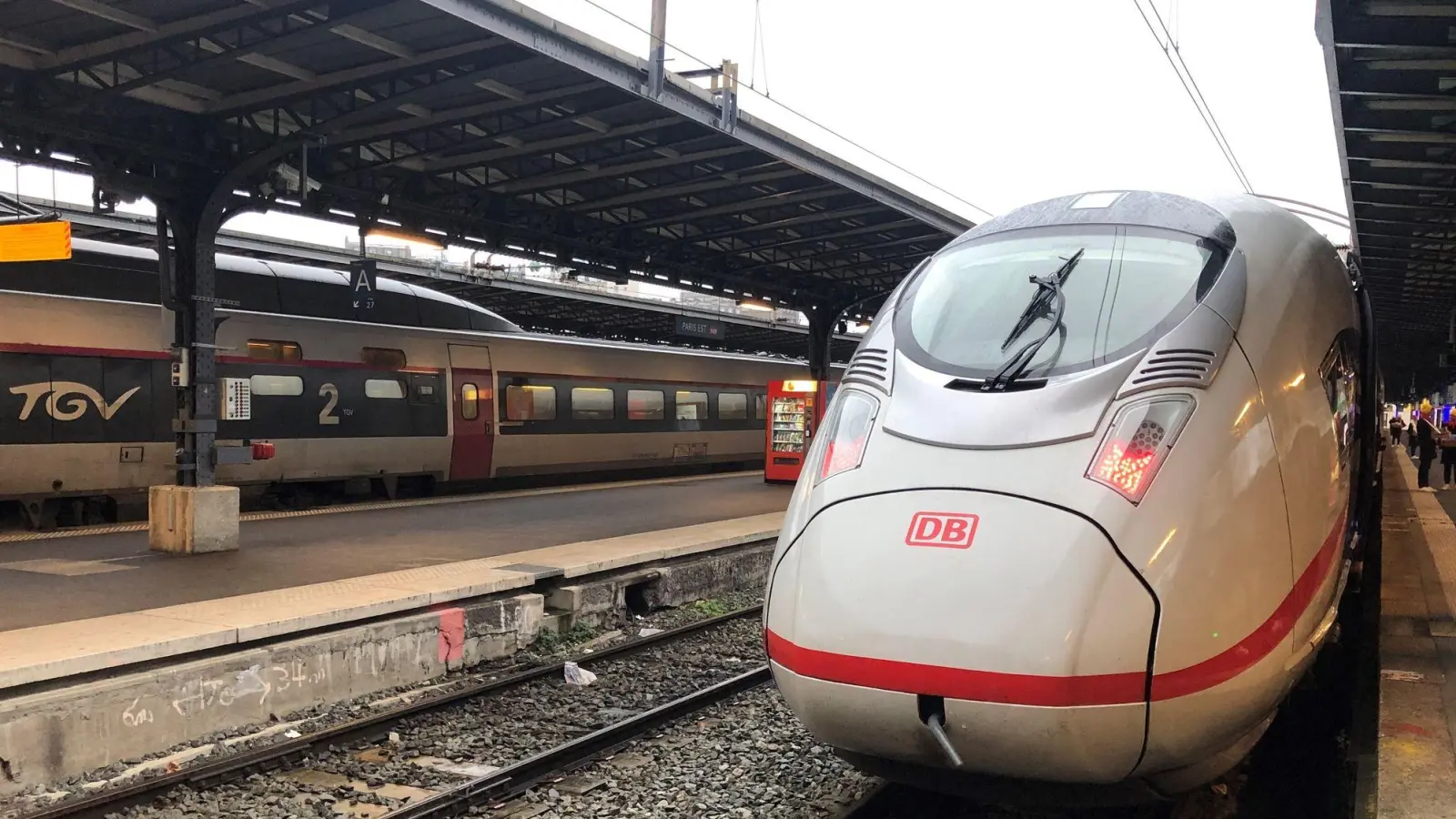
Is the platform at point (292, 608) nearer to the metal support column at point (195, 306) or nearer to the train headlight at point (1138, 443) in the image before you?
the metal support column at point (195, 306)

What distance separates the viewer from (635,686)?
26.3 feet

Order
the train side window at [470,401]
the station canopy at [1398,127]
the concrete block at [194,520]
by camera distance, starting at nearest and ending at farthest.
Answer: the station canopy at [1398,127] → the concrete block at [194,520] → the train side window at [470,401]

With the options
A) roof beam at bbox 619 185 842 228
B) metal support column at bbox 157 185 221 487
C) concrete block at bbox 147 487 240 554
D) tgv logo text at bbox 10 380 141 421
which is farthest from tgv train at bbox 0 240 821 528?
roof beam at bbox 619 185 842 228

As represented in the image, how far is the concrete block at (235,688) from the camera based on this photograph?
5758mm

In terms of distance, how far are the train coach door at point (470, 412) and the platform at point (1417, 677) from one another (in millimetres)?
13195

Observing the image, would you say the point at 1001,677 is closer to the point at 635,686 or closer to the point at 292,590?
the point at 635,686

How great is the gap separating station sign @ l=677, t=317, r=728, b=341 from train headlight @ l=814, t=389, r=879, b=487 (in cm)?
1596

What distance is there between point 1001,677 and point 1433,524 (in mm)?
14017

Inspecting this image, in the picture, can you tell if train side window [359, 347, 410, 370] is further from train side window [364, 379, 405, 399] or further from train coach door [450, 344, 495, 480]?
train coach door [450, 344, 495, 480]

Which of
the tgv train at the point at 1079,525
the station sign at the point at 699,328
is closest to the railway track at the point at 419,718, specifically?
the tgv train at the point at 1079,525

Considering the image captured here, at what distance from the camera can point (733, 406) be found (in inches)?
1011

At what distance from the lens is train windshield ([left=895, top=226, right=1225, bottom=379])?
13.8 ft

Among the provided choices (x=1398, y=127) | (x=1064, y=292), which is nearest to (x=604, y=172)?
(x=1398, y=127)

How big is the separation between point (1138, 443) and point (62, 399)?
13.1 m
